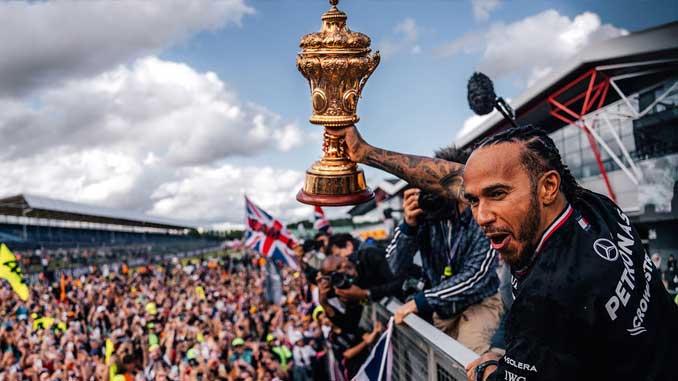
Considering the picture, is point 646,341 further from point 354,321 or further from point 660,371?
point 354,321

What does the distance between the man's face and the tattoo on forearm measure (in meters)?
0.99

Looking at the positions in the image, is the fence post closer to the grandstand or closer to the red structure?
the red structure

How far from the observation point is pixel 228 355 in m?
9.40

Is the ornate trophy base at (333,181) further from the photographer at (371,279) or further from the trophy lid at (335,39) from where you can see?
the photographer at (371,279)

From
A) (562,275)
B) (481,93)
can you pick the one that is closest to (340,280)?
(481,93)

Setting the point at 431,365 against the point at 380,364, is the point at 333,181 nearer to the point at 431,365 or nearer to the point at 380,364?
the point at 431,365

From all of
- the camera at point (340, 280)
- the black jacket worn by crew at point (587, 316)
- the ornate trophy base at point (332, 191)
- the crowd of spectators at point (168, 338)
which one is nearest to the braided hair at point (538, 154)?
the black jacket worn by crew at point (587, 316)

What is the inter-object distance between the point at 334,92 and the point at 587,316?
1.57m

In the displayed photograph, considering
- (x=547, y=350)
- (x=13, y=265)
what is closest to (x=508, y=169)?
(x=547, y=350)

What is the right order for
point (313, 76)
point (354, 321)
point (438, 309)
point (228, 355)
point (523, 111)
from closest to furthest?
1. point (313, 76)
2. point (438, 309)
3. point (354, 321)
4. point (228, 355)
5. point (523, 111)

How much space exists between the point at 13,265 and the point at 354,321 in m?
11.6

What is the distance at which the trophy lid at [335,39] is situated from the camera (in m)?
2.43

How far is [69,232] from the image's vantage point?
208 ft

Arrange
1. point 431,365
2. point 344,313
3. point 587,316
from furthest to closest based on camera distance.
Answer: point 344,313 < point 431,365 < point 587,316
